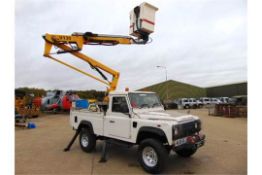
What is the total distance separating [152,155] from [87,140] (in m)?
2.93

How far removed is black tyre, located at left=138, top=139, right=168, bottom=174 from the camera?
5.20 m

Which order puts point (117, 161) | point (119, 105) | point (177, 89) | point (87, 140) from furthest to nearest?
point (177, 89), point (87, 140), point (119, 105), point (117, 161)

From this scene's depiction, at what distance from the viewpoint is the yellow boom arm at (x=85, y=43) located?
882 centimetres

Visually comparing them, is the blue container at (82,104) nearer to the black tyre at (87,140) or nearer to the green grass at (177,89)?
the black tyre at (87,140)

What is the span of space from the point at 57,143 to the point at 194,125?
583cm

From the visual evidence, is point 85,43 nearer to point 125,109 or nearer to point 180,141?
point 125,109

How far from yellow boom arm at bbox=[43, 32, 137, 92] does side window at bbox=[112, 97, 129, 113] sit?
8.57 feet

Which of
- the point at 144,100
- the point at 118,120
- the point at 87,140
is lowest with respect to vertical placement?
the point at 87,140

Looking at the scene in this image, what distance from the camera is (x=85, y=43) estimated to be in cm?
929

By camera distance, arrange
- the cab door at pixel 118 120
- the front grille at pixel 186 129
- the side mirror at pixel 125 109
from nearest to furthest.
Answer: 1. the front grille at pixel 186 129
2. the cab door at pixel 118 120
3. the side mirror at pixel 125 109

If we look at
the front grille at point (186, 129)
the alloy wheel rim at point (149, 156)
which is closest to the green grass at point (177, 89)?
the front grille at point (186, 129)

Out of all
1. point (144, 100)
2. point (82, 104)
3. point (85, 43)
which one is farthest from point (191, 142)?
point (85, 43)

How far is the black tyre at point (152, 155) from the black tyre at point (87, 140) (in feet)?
7.57

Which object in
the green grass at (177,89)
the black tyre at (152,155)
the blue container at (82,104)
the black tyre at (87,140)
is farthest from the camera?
the green grass at (177,89)
